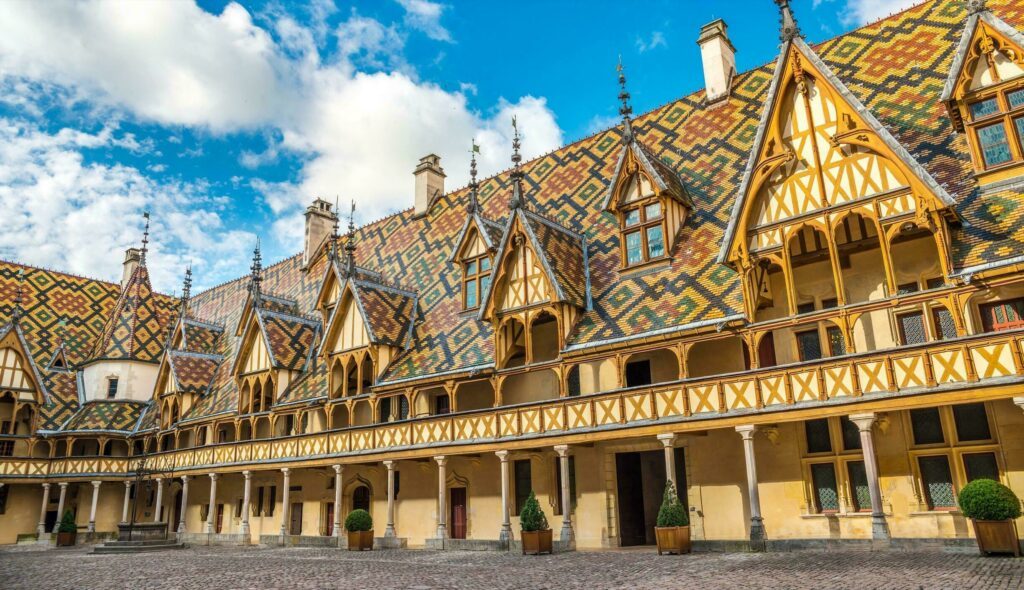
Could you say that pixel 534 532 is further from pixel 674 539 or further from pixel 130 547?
pixel 130 547

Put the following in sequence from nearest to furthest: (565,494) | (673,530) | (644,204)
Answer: (673,530) < (565,494) < (644,204)

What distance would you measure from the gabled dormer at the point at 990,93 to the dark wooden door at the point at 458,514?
58.6 ft

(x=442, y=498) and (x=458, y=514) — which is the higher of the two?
(x=442, y=498)

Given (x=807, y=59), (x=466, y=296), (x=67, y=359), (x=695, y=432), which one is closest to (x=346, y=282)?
(x=466, y=296)

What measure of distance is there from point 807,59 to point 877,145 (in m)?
3.28

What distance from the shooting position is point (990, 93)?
1667 cm

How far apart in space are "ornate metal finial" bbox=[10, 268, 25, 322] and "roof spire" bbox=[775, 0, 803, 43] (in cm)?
3901

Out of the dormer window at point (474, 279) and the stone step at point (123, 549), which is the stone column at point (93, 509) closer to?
the stone step at point (123, 549)

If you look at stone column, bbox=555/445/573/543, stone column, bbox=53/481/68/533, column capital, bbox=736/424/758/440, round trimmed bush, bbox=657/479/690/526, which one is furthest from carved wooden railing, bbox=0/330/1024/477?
stone column, bbox=53/481/68/533

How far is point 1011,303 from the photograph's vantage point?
15.5 meters

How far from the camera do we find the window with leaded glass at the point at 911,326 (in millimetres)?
16766

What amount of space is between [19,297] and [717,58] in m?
39.9

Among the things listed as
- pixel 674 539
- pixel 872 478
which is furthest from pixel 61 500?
pixel 872 478

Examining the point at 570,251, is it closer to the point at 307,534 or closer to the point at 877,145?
the point at 877,145
